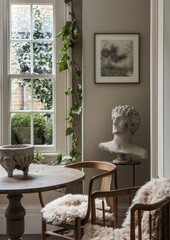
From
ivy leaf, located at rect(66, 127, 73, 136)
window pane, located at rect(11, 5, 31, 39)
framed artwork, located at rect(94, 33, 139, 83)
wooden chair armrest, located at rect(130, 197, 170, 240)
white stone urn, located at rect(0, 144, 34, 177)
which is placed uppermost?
window pane, located at rect(11, 5, 31, 39)

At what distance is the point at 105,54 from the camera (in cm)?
382

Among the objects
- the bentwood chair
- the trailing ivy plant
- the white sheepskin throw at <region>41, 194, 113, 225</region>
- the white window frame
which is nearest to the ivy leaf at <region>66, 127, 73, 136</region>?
the trailing ivy plant

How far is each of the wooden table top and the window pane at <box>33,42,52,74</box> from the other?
1.42 m

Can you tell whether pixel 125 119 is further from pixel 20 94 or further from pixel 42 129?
pixel 20 94

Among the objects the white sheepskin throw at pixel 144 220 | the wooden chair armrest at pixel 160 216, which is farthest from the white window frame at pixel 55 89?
the wooden chair armrest at pixel 160 216

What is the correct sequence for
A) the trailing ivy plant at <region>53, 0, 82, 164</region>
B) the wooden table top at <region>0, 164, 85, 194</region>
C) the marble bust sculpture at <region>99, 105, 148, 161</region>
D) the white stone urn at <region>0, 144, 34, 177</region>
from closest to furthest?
1. the wooden table top at <region>0, 164, 85, 194</region>
2. the white stone urn at <region>0, 144, 34, 177</region>
3. the marble bust sculpture at <region>99, 105, 148, 161</region>
4. the trailing ivy plant at <region>53, 0, 82, 164</region>

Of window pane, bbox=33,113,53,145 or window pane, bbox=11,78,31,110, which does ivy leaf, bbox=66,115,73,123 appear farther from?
window pane, bbox=11,78,31,110

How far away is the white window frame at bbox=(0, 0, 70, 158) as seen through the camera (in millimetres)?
4051

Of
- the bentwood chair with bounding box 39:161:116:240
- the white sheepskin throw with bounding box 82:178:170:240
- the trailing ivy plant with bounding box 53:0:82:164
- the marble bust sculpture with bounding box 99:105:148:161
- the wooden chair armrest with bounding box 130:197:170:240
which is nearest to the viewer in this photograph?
the wooden chair armrest with bounding box 130:197:170:240

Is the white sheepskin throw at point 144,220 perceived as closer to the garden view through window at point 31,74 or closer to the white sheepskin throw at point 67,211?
the white sheepskin throw at point 67,211

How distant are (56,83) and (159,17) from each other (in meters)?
1.54

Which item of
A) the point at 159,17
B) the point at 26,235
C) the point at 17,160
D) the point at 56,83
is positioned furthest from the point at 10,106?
the point at 159,17

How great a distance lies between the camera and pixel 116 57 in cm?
381

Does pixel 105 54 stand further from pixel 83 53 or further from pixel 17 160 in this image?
pixel 17 160
